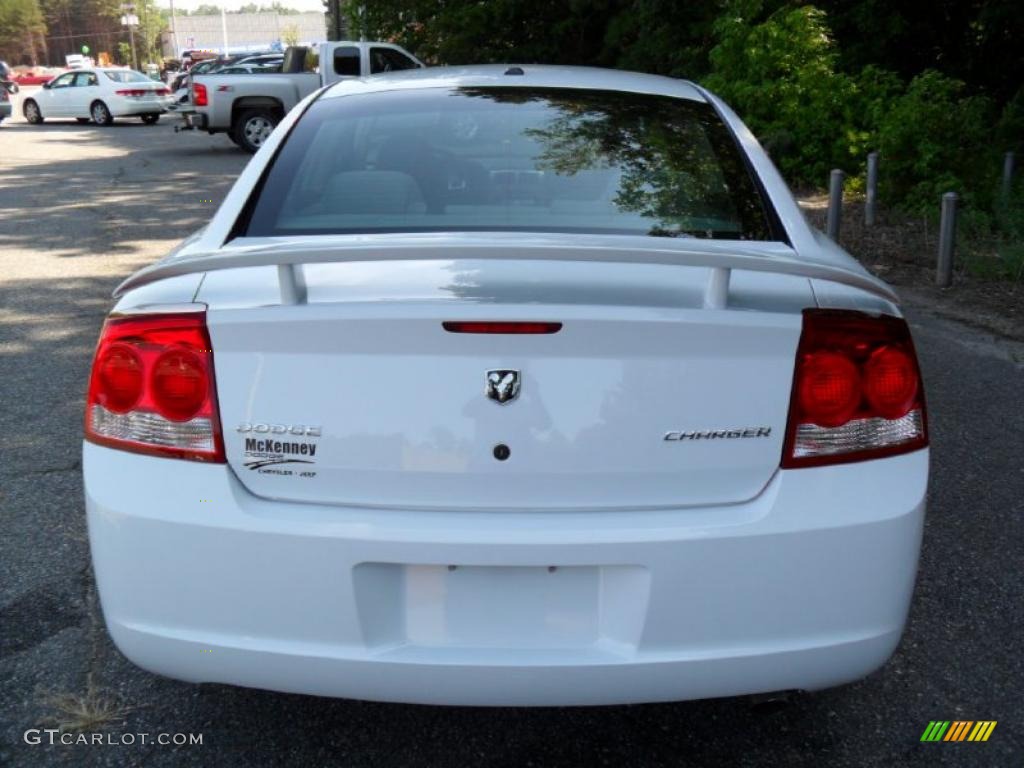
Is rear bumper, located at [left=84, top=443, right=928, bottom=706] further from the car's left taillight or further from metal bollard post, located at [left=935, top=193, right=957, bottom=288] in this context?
metal bollard post, located at [left=935, top=193, right=957, bottom=288]

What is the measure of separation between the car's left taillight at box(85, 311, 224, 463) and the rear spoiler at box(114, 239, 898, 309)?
155mm

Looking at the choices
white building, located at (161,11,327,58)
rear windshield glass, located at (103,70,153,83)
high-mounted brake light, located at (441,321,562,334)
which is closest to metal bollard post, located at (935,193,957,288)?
high-mounted brake light, located at (441,321,562,334)

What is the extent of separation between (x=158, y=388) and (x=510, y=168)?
1.25 m

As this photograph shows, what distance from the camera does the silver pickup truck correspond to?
61.7 ft

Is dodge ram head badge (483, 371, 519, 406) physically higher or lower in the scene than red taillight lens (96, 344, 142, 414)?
higher

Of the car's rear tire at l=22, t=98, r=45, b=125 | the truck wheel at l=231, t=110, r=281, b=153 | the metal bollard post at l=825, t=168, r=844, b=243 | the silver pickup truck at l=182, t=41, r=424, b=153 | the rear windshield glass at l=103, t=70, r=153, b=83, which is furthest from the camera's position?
the car's rear tire at l=22, t=98, r=45, b=125

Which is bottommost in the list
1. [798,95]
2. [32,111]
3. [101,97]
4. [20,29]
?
[20,29]

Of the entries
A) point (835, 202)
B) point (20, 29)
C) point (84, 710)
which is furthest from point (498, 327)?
point (20, 29)

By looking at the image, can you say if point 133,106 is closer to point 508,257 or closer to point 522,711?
point 522,711

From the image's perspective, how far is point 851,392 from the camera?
230 cm

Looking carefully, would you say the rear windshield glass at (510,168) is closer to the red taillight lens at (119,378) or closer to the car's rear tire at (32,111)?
the red taillight lens at (119,378)

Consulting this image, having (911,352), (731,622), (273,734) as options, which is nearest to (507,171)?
(911,352)

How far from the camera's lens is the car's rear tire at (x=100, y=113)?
29.5m

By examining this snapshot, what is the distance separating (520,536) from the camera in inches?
84.7
